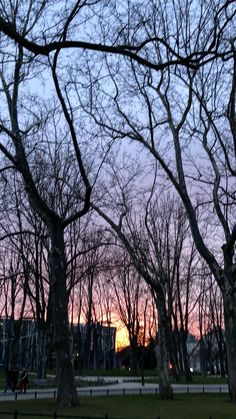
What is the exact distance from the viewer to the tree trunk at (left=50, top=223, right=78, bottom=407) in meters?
18.9

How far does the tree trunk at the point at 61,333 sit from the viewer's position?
1892 centimetres

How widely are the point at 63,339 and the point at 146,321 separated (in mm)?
41010

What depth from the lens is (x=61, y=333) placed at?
63.5 feet

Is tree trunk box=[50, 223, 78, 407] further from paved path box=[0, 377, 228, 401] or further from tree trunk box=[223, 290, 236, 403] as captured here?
tree trunk box=[223, 290, 236, 403]

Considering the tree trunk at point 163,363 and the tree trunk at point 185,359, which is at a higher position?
the tree trunk at point 185,359

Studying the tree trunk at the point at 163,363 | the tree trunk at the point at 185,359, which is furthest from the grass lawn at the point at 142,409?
the tree trunk at the point at 185,359

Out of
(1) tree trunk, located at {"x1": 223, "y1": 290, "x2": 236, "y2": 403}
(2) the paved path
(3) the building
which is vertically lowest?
(2) the paved path

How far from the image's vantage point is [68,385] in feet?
62.5

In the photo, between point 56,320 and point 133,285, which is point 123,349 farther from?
point 56,320

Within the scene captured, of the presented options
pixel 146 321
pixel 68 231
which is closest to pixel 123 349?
pixel 146 321

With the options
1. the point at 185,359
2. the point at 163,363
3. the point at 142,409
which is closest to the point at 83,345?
the point at 185,359

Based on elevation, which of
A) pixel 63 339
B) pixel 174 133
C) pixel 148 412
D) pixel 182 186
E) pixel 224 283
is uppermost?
pixel 174 133

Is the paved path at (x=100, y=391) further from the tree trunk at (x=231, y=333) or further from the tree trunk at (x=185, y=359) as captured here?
the tree trunk at (x=185, y=359)

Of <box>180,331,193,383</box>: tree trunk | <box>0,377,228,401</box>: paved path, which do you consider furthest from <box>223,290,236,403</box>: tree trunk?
<box>180,331,193,383</box>: tree trunk
